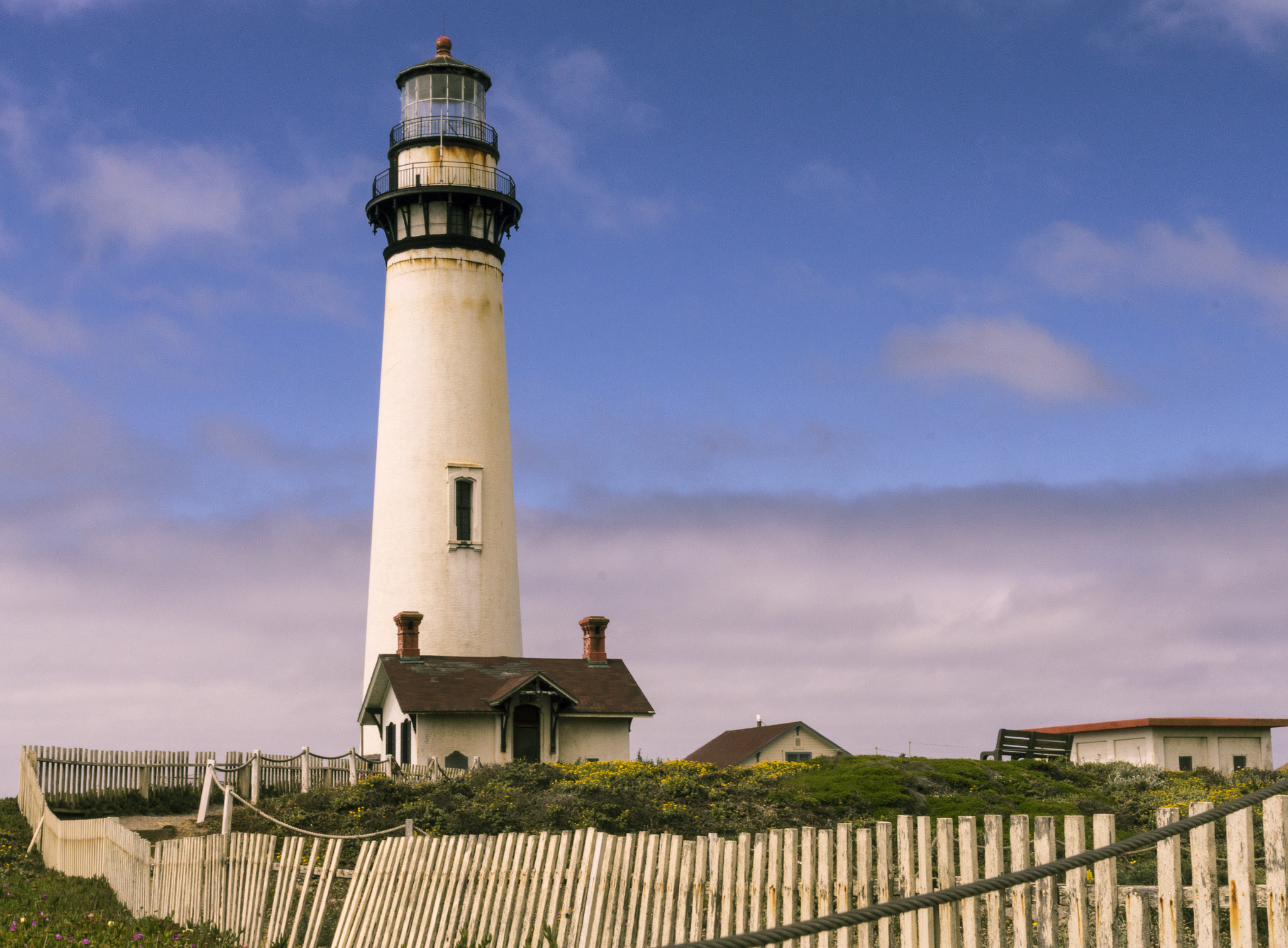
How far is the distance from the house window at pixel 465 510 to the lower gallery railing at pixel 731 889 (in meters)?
19.7

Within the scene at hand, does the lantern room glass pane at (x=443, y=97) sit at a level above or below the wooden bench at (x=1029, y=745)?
above

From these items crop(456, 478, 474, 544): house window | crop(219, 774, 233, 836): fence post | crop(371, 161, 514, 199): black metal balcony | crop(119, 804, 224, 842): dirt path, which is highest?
crop(371, 161, 514, 199): black metal balcony

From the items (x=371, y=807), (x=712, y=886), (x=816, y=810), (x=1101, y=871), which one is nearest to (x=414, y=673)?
(x=371, y=807)

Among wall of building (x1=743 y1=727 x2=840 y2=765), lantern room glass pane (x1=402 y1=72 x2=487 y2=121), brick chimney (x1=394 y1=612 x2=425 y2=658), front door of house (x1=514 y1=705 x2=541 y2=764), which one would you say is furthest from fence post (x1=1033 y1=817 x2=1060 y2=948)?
wall of building (x1=743 y1=727 x2=840 y2=765)

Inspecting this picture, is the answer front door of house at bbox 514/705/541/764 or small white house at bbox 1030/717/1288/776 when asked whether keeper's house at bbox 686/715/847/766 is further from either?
front door of house at bbox 514/705/541/764

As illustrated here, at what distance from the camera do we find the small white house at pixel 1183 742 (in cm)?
3903

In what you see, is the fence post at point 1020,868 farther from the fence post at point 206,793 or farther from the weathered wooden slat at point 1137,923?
the fence post at point 206,793

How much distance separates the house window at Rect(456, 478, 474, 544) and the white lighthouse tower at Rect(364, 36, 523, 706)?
0.04m

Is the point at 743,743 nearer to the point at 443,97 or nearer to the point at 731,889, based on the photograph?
the point at 443,97

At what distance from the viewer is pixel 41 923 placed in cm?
1642

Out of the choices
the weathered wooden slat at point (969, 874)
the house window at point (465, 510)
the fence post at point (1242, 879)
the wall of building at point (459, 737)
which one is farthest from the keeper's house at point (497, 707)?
the fence post at point (1242, 879)

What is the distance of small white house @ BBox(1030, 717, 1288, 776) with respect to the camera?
128ft

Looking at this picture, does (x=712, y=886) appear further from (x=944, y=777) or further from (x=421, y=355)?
(x=421, y=355)

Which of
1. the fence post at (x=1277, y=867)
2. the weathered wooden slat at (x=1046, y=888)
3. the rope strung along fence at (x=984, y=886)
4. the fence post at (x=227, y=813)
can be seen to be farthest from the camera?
the fence post at (x=227, y=813)
